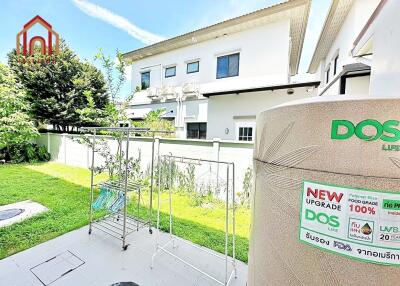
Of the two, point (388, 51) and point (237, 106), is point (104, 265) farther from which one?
point (237, 106)

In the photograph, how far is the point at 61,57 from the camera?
12055 millimetres

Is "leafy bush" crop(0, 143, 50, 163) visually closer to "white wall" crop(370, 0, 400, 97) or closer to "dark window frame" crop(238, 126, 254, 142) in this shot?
"dark window frame" crop(238, 126, 254, 142)

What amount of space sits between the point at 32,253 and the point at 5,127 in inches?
312

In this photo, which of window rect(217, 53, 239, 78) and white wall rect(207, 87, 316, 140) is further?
window rect(217, 53, 239, 78)

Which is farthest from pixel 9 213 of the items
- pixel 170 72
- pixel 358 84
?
pixel 170 72

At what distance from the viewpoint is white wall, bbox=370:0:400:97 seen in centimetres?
190

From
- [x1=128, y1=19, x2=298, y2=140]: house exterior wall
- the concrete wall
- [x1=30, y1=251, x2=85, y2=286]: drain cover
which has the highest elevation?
[x1=128, y1=19, x2=298, y2=140]: house exterior wall

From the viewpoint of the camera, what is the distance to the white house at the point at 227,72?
25.7ft

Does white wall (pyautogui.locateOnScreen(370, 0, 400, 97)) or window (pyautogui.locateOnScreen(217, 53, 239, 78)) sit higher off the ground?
window (pyautogui.locateOnScreen(217, 53, 239, 78))

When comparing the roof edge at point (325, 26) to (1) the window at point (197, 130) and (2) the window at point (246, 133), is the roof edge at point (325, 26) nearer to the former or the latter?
(2) the window at point (246, 133)

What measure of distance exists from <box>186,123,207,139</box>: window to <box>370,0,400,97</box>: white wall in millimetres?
8152

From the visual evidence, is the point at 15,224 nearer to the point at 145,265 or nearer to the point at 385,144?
the point at 145,265

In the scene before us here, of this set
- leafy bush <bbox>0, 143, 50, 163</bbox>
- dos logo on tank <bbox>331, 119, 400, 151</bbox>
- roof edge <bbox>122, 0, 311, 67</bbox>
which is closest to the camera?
dos logo on tank <bbox>331, 119, 400, 151</bbox>

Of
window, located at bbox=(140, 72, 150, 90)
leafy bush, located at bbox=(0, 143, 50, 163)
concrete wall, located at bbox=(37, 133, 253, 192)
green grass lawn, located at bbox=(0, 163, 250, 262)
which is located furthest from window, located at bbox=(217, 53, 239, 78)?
leafy bush, located at bbox=(0, 143, 50, 163)
